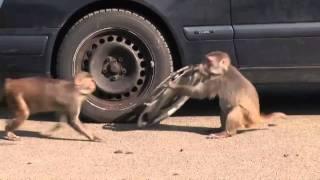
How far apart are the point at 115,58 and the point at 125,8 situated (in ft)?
1.49

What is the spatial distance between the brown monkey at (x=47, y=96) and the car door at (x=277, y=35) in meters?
1.38

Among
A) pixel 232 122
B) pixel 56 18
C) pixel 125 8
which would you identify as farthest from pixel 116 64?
pixel 232 122

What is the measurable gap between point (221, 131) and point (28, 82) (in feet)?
5.48

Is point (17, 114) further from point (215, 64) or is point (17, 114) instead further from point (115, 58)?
point (215, 64)

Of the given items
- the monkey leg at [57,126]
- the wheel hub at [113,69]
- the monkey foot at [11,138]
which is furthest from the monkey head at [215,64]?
the monkey foot at [11,138]

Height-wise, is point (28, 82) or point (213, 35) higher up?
point (213, 35)

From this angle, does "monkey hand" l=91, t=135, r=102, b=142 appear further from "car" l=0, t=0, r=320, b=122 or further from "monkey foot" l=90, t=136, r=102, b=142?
"car" l=0, t=0, r=320, b=122

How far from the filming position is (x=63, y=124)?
6645 mm

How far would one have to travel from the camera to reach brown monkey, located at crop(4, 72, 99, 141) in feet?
20.6

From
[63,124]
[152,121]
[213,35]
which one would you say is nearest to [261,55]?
[213,35]

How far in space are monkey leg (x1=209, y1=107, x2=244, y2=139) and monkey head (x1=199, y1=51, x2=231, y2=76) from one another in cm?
34

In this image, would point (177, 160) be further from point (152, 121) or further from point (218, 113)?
point (218, 113)

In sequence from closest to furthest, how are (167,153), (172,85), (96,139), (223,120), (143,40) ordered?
(167,153) < (96,139) < (223,120) < (172,85) < (143,40)

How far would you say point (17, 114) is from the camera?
20.8 ft
